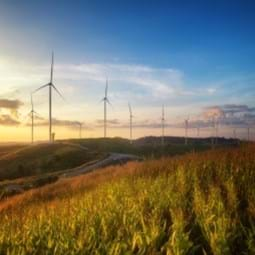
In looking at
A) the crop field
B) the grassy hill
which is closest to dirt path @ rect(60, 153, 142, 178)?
the grassy hill

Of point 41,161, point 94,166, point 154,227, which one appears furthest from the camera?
point 41,161

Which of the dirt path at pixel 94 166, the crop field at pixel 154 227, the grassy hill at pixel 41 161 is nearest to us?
the crop field at pixel 154 227

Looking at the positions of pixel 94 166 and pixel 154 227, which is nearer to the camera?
pixel 154 227

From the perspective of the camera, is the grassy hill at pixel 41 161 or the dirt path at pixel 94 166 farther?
the grassy hill at pixel 41 161

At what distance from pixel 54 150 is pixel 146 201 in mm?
93508

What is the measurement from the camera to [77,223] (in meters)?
8.86

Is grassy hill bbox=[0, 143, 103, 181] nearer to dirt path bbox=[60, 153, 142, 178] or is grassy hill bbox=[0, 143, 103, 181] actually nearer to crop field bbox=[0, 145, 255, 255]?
dirt path bbox=[60, 153, 142, 178]

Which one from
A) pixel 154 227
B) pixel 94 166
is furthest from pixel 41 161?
pixel 154 227

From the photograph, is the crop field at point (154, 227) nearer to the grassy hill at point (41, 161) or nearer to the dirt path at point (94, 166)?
the dirt path at point (94, 166)

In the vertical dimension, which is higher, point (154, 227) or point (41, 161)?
point (154, 227)

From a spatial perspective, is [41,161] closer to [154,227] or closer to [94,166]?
[94,166]

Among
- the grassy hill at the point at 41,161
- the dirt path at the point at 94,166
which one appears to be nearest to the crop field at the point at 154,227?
the dirt path at the point at 94,166

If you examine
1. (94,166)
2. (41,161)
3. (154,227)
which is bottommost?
(41,161)

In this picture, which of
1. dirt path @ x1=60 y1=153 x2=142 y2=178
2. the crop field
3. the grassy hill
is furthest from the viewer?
the grassy hill
